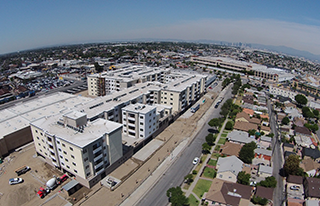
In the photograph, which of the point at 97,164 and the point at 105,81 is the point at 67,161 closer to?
the point at 97,164

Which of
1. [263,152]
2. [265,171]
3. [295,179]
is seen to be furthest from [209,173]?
[295,179]

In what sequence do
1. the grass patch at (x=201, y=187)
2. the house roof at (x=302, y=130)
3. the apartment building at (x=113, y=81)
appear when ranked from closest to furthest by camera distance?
the grass patch at (x=201, y=187)
the house roof at (x=302, y=130)
the apartment building at (x=113, y=81)

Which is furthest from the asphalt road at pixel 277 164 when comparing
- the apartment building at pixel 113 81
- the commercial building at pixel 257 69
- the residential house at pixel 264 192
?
the commercial building at pixel 257 69

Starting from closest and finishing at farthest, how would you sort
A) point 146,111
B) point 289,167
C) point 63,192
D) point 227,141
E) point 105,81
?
1. point 63,192
2. point 289,167
3. point 146,111
4. point 227,141
5. point 105,81

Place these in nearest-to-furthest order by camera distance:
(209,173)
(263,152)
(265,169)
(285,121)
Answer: (265,169), (209,173), (263,152), (285,121)

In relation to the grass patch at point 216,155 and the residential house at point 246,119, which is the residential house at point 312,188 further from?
the residential house at point 246,119

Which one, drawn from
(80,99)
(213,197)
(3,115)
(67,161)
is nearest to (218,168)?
(213,197)

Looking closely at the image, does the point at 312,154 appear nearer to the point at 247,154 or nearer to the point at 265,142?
the point at 265,142
